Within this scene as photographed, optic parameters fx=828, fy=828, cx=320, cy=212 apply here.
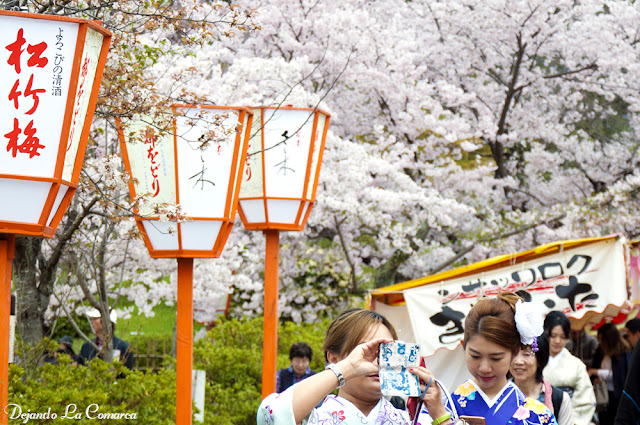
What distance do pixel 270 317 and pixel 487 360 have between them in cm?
349

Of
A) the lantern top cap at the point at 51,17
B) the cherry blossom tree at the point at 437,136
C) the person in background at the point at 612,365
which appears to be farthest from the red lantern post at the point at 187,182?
the cherry blossom tree at the point at 437,136

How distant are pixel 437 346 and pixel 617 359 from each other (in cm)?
165

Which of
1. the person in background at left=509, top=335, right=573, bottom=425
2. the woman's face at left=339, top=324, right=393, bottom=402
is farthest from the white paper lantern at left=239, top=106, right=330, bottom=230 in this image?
the woman's face at left=339, top=324, right=393, bottom=402

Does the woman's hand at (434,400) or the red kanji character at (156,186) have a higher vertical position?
the red kanji character at (156,186)

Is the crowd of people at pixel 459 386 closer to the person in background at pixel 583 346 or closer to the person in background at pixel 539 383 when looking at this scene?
the person in background at pixel 539 383

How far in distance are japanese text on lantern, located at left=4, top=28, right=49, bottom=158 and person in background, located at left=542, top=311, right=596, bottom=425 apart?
381 centimetres

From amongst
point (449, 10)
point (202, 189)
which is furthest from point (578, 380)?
point (449, 10)

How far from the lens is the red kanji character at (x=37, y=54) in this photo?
3.48 meters

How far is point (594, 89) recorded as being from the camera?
14.2 meters

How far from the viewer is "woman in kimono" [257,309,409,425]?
2.60m

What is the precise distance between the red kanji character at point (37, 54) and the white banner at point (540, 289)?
5.17 meters

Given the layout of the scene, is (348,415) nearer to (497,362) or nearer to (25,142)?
(497,362)

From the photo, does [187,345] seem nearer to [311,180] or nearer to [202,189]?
[202,189]

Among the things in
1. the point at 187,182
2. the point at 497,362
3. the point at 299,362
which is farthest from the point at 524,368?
the point at 299,362
